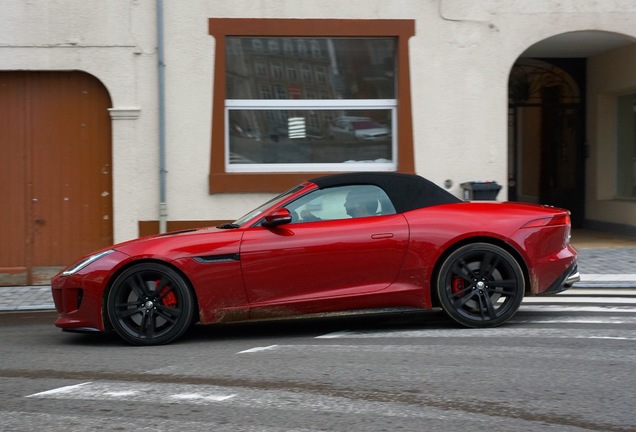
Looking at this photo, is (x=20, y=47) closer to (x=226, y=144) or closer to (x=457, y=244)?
(x=226, y=144)

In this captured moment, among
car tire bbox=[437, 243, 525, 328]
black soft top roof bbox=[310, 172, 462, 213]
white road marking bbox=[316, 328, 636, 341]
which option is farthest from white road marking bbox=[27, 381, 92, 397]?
car tire bbox=[437, 243, 525, 328]

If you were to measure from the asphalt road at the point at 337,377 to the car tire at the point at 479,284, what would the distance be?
0.17 metres

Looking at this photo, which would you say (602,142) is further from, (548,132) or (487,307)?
(487,307)

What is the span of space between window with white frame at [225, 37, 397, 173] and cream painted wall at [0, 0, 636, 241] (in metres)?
0.40

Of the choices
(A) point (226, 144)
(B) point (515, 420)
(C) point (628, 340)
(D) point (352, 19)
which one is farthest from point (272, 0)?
(B) point (515, 420)

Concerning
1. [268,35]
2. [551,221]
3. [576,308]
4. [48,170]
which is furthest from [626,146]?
[48,170]

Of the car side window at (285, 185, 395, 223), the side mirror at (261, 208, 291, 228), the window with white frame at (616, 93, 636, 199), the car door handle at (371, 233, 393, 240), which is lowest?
the car door handle at (371, 233, 393, 240)

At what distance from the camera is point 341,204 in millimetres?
8102

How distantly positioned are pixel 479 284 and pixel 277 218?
1.76 meters

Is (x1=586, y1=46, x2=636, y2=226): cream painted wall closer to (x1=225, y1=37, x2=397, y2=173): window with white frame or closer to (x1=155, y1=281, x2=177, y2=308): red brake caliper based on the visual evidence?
(x1=225, y1=37, x2=397, y2=173): window with white frame

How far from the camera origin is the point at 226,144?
44.1ft

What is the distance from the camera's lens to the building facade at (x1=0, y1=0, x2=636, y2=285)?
13.0 meters

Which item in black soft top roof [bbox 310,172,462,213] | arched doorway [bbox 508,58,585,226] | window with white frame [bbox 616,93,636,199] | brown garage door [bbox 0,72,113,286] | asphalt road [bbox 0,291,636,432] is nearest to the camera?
asphalt road [bbox 0,291,636,432]

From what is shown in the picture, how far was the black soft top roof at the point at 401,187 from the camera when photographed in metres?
8.15
